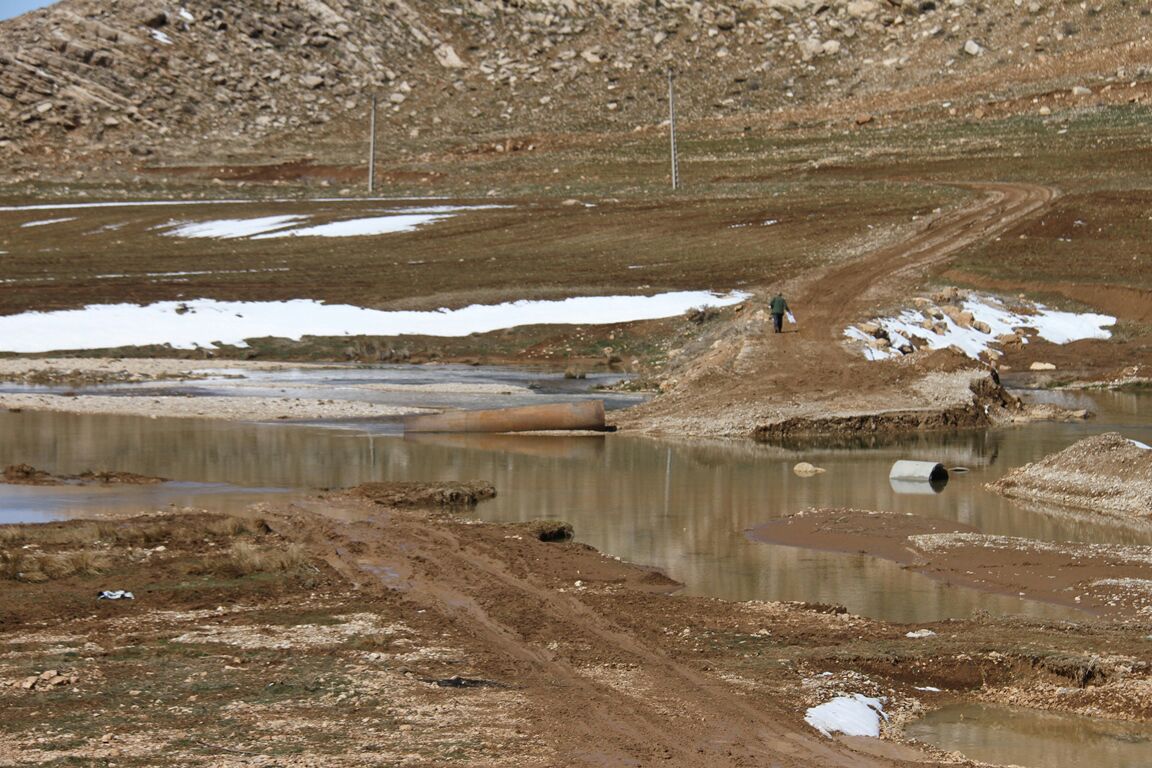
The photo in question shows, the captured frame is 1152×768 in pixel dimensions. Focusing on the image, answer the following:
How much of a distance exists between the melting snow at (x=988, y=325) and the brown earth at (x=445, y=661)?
19.6 metres

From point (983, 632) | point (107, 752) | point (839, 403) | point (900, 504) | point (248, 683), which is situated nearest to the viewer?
point (107, 752)

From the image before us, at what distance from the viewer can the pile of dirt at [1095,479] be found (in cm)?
2025

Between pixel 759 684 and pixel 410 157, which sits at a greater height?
pixel 410 157

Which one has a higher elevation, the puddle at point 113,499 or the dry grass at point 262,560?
the dry grass at point 262,560

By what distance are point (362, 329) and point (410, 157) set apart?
5329cm

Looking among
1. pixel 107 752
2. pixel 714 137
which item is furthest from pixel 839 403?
pixel 714 137

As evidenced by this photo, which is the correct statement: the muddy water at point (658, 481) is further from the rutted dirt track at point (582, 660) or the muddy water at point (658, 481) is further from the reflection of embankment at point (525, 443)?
the rutted dirt track at point (582, 660)

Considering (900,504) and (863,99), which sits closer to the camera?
(900,504)

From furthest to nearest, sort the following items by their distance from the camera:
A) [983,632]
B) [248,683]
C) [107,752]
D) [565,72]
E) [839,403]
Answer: [565,72] < [839,403] < [983,632] < [248,683] < [107,752]

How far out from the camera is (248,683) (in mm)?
11406

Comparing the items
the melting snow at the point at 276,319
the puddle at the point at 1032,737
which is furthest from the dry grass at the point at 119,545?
the melting snow at the point at 276,319

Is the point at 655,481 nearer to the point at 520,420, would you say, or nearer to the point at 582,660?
the point at 520,420

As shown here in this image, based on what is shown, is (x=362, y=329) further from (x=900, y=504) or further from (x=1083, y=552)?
(x=1083, y=552)

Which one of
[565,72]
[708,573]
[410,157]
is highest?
[565,72]
